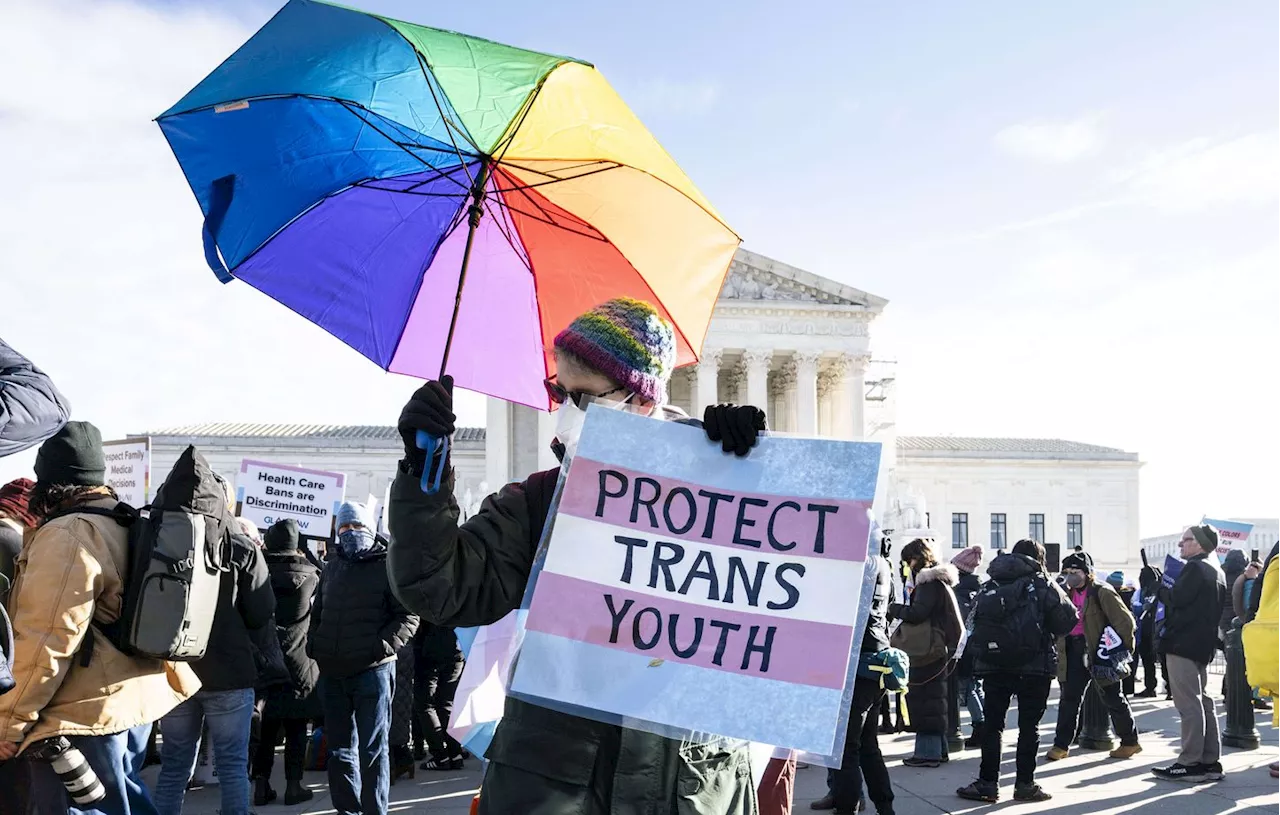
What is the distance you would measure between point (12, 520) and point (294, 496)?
670cm

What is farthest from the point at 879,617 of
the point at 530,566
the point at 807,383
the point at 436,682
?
the point at 807,383

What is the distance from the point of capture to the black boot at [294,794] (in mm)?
7496

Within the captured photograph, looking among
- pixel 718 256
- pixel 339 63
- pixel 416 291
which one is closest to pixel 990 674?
pixel 718 256

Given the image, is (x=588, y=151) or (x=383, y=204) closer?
(x=588, y=151)

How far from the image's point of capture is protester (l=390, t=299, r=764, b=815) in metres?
2.24

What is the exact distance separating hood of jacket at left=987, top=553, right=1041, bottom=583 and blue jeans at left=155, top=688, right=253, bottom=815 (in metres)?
4.86

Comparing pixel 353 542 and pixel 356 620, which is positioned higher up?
pixel 353 542

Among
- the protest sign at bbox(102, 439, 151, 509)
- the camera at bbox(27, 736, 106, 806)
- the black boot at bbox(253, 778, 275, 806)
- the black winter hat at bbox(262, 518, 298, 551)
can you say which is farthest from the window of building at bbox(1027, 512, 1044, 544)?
the camera at bbox(27, 736, 106, 806)

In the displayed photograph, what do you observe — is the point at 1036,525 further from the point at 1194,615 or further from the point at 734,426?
the point at 734,426

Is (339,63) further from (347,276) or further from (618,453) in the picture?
(618,453)

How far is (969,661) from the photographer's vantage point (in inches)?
418

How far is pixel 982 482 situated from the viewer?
2357 inches

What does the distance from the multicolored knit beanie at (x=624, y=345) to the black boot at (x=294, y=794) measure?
234 inches

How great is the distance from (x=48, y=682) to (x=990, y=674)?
228 inches
